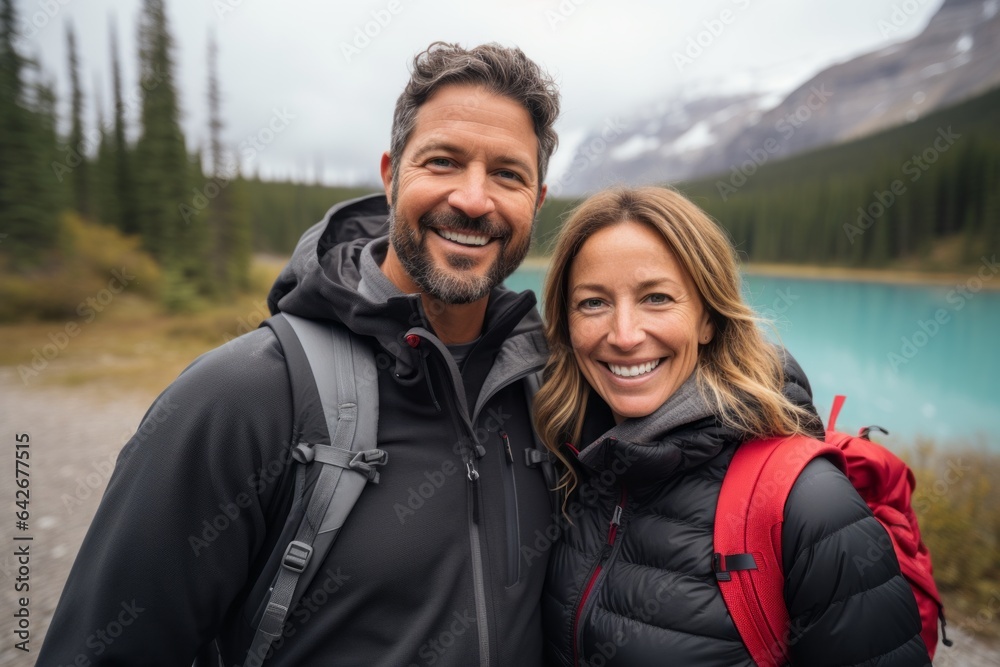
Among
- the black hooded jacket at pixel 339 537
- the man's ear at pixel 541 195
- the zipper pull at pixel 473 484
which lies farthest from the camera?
the man's ear at pixel 541 195

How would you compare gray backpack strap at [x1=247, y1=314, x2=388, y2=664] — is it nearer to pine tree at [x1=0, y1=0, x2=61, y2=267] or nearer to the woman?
the woman

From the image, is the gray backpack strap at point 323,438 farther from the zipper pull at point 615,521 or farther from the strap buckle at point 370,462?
the zipper pull at point 615,521

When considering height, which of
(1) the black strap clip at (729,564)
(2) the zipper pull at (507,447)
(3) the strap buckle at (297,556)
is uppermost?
(2) the zipper pull at (507,447)

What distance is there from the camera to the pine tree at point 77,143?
111ft

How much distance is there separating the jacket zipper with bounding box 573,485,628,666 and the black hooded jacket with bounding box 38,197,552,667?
0.17 meters

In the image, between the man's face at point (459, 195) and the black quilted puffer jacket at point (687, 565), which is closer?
the black quilted puffer jacket at point (687, 565)

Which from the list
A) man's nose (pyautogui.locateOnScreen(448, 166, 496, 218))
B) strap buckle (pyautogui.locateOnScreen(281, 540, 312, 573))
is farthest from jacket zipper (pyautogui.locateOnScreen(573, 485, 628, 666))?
man's nose (pyautogui.locateOnScreen(448, 166, 496, 218))

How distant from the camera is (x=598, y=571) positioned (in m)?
2.13

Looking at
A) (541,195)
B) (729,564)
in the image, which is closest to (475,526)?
(729,564)

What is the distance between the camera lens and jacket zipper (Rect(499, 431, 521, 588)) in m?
2.04

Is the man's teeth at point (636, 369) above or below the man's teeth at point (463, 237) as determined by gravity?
below

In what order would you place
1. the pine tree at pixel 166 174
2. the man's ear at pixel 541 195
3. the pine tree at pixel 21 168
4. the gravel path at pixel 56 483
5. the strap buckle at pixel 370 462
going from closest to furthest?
the strap buckle at pixel 370 462
the man's ear at pixel 541 195
the gravel path at pixel 56 483
the pine tree at pixel 21 168
the pine tree at pixel 166 174

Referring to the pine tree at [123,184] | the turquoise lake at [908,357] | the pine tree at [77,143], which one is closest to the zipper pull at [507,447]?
the turquoise lake at [908,357]

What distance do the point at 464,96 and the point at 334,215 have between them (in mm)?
950
